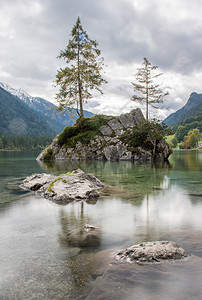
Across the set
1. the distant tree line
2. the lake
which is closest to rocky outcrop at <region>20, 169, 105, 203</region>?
the lake

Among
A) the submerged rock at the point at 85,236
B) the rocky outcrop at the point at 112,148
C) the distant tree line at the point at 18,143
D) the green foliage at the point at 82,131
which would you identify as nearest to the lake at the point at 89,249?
the submerged rock at the point at 85,236

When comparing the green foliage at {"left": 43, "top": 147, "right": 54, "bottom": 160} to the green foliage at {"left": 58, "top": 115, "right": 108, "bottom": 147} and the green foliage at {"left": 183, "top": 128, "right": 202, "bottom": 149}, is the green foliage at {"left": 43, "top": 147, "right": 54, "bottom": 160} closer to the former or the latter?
the green foliage at {"left": 58, "top": 115, "right": 108, "bottom": 147}

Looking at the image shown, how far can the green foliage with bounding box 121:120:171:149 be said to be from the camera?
4181 centimetres

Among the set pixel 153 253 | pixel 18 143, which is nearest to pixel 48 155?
pixel 153 253

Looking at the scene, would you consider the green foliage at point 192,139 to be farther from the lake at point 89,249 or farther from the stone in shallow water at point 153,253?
the stone in shallow water at point 153,253

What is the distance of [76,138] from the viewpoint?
147 feet

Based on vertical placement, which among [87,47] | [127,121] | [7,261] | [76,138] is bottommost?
[7,261]

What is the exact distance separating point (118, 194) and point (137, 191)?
136 centimetres

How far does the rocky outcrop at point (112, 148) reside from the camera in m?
42.2

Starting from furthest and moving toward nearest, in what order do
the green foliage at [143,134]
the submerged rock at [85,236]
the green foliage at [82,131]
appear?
the green foliage at [82,131] < the green foliage at [143,134] < the submerged rock at [85,236]

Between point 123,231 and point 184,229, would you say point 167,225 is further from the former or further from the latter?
point 123,231

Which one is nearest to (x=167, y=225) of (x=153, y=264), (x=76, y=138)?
(x=153, y=264)

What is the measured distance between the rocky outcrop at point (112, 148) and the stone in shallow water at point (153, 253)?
120ft

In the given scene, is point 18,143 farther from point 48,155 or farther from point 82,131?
point 82,131
